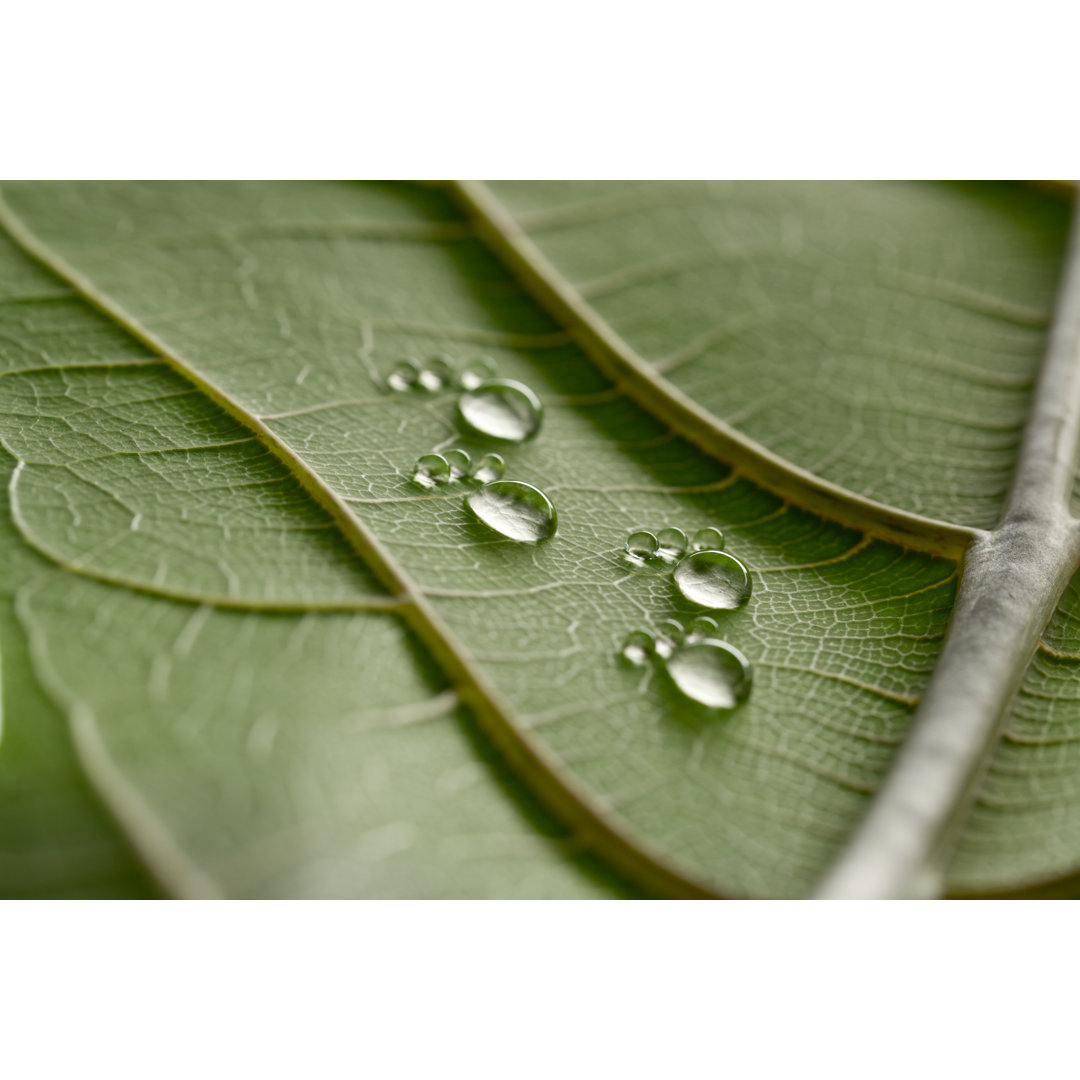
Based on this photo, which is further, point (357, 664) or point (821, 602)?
point (821, 602)

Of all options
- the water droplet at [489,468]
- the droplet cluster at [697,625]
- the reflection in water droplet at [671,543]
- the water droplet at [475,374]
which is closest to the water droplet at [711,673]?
the droplet cluster at [697,625]

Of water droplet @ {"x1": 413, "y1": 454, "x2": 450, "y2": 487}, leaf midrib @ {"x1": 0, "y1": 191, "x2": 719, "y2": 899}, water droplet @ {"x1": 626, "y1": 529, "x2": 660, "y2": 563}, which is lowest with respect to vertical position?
leaf midrib @ {"x1": 0, "y1": 191, "x2": 719, "y2": 899}

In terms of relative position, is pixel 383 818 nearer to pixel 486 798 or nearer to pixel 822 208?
pixel 486 798

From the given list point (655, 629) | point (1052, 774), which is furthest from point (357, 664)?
point (1052, 774)

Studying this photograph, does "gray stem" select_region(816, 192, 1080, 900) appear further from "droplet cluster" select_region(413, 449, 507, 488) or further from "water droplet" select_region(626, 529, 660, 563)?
"droplet cluster" select_region(413, 449, 507, 488)

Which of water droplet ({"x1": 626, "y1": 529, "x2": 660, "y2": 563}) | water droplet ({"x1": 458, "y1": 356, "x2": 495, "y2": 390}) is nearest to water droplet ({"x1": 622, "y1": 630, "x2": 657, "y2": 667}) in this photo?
water droplet ({"x1": 626, "y1": 529, "x2": 660, "y2": 563})

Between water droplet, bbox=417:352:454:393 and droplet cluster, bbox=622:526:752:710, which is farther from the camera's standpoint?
water droplet, bbox=417:352:454:393
